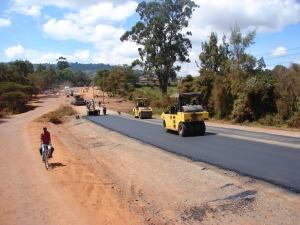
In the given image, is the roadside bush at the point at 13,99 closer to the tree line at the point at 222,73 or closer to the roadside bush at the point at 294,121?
the tree line at the point at 222,73

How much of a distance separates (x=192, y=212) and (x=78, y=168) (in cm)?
577

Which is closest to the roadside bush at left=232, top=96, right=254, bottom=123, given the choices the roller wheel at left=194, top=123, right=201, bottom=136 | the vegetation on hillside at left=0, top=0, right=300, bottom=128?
the vegetation on hillside at left=0, top=0, right=300, bottom=128

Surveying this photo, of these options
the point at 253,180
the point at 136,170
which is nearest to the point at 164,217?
the point at 253,180

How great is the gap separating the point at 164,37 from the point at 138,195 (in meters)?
46.5

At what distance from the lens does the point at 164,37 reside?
5181 cm

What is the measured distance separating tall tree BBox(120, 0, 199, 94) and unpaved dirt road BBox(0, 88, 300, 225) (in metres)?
40.4

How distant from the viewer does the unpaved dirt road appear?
20.4 feet

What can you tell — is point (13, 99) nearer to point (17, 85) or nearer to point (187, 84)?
point (17, 85)

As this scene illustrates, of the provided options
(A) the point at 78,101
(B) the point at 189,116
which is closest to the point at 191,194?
(B) the point at 189,116

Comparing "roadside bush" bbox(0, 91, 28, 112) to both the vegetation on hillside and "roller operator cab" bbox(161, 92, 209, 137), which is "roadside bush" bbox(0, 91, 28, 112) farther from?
"roller operator cab" bbox(161, 92, 209, 137)

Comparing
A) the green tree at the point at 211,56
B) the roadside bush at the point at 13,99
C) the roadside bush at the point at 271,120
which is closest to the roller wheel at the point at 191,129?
the roadside bush at the point at 271,120

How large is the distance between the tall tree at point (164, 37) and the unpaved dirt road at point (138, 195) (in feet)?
132

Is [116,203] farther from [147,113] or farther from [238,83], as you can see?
[147,113]

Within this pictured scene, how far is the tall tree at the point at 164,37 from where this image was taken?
5084 cm
